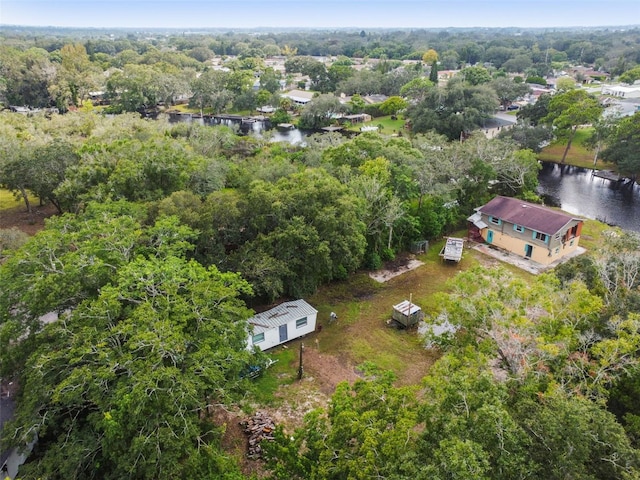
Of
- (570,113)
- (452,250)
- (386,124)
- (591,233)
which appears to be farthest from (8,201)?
(570,113)

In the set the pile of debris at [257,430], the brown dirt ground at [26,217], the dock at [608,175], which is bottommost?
the dock at [608,175]

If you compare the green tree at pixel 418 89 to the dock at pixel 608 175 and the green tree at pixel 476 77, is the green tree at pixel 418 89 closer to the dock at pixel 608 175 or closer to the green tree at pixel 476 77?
the green tree at pixel 476 77

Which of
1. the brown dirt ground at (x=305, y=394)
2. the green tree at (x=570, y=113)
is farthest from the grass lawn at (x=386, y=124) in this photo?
the brown dirt ground at (x=305, y=394)

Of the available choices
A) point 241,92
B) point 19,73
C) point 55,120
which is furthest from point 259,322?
point 19,73

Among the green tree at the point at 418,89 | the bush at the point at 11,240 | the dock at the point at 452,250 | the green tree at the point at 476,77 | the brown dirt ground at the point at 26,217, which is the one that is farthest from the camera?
the green tree at the point at 476,77

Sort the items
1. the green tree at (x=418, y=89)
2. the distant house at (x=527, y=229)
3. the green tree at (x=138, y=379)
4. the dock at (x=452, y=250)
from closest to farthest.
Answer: the green tree at (x=138, y=379)
the distant house at (x=527, y=229)
the dock at (x=452, y=250)
the green tree at (x=418, y=89)

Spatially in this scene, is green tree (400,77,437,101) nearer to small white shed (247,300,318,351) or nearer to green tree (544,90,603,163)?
green tree (544,90,603,163)

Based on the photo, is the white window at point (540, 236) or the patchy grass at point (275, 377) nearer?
the patchy grass at point (275, 377)
